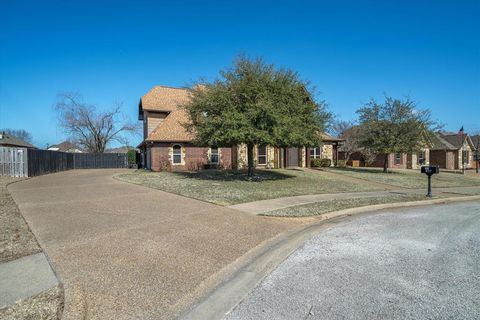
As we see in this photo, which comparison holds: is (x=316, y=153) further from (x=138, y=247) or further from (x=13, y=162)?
(x=138, y=247)

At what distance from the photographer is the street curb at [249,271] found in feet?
12.2

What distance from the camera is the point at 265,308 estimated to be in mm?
3756

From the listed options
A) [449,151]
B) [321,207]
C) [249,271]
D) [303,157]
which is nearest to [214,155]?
[303,157]

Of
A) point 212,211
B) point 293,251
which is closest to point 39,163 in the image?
point 212,211

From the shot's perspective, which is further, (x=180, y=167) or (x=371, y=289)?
(x=180, y=167)

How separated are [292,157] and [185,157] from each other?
9.89 metres

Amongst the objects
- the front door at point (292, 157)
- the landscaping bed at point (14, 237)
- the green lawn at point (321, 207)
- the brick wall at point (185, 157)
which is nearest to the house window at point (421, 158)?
the front door at point (292, 157)

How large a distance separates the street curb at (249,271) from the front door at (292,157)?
20.6 meters

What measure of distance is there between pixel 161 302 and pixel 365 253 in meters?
3.75

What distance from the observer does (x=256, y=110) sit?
51.9 feet

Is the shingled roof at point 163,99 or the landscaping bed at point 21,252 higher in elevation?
the shingled roof at point 163,99

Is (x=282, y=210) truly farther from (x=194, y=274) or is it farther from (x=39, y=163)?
(x=39, y=163)

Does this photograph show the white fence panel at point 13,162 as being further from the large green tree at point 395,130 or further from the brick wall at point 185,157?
the large green tree at point 395,130

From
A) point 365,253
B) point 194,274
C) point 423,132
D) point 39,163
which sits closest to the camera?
point 194,274
